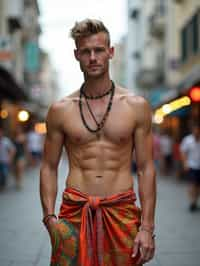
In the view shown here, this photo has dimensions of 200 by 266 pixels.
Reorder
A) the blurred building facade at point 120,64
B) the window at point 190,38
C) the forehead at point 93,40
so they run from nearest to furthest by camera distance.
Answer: the forehead at point 93,40 < the window at point 190,38 < the blurred building facade at point 120,64

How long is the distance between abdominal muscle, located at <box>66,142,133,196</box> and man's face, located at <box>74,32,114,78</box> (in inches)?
17.5

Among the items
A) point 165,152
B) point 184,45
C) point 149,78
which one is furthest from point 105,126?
point 149,78

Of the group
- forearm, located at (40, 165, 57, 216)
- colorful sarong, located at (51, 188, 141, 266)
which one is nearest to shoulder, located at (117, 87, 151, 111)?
colorful sarong, located at (51, 188, 141, 266)

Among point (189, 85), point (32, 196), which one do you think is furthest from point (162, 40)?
point (32, 196)

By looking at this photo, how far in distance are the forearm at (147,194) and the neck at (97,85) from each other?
1.81 feet

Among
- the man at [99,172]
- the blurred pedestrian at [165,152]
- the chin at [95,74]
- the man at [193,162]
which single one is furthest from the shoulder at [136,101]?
the blurred pedestrian at [165,152]

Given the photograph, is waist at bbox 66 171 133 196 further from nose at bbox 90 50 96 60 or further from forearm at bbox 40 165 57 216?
nose at bbox 90 50 96 60

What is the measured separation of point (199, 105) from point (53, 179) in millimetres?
18880

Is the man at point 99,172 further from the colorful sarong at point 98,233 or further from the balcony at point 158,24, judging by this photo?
the balcony at point 158,24

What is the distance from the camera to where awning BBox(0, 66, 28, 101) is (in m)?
20.7

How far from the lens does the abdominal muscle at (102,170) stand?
3699 mm

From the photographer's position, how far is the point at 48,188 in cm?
382

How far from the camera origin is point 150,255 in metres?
3.63

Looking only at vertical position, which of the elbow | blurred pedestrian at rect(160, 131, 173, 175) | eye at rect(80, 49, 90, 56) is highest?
eye at rect(80, 49, 90, 56)
